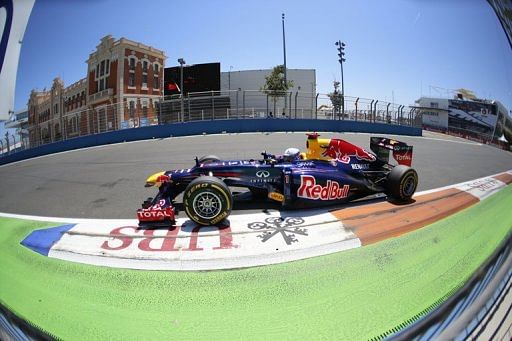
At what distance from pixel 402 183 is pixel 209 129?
1.59 meters

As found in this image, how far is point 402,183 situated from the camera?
7.39ft

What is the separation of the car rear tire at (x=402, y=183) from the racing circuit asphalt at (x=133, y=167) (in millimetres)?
76

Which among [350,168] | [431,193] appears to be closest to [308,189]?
[350,168]

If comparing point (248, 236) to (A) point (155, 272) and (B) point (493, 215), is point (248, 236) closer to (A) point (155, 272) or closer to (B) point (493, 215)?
(A) point (155, 272)

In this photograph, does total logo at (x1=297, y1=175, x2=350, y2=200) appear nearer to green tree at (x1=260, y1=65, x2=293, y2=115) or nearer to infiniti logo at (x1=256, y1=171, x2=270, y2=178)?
infiniti logo at (x1=256, y1=171, x2=270, y2=178)

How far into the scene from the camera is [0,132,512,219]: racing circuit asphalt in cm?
120

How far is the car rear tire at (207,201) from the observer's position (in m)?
2.39

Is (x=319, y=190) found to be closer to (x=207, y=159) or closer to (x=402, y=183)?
(x=402, y=183)

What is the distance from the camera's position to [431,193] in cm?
165

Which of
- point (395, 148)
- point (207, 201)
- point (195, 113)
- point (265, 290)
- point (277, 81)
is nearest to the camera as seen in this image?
point (265, 290)

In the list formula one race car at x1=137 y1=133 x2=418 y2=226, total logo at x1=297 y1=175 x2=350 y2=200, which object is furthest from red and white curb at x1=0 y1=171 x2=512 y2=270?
total logo at x1=297 y1=175 x2=350 y2=200

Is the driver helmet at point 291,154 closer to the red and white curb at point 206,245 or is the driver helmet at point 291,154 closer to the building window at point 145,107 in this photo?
the red and white curb at point 206,245

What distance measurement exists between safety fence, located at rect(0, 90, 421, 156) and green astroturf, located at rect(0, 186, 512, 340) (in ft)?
1.32

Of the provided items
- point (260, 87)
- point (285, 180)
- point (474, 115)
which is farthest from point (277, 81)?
point (285, 180)
